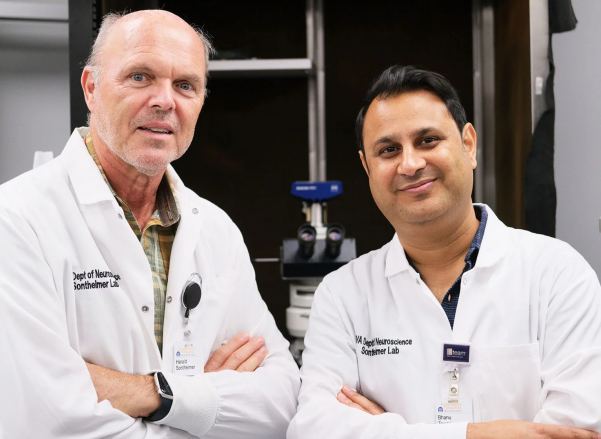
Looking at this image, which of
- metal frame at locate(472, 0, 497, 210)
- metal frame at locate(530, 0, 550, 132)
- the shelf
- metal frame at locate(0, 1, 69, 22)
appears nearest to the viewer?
metal frame at locate(530, 0, 550, 132)

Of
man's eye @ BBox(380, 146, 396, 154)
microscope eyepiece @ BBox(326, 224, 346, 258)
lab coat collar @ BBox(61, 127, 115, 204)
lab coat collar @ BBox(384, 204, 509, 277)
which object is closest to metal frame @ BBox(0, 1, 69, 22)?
lab coat collar @ BBox(61, 127, 115, 204)

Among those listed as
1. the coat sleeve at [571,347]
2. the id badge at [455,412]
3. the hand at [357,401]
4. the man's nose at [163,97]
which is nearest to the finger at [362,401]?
the hand at [357,401]

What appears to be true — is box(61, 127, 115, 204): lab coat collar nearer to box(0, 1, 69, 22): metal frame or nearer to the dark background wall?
box(0, 1, 69, 22): metal frame

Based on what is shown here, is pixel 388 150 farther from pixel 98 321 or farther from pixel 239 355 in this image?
pixel 98 321

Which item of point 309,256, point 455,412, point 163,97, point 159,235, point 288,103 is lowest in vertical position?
point 455,412

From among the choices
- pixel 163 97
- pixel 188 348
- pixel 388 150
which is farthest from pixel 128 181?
pixel 388 150

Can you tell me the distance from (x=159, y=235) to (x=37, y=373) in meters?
0.52

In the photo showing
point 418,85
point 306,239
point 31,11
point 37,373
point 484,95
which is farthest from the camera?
point 484,95

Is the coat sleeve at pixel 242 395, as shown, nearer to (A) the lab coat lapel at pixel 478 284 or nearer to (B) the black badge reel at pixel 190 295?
(B) the black badge reel at pixel 190 295

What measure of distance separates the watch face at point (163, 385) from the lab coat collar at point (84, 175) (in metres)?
0.46

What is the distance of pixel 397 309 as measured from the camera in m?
1.57

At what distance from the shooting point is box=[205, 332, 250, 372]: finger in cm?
158

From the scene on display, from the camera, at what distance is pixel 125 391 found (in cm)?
136

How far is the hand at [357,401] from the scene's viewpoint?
1452 millimetres
